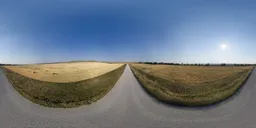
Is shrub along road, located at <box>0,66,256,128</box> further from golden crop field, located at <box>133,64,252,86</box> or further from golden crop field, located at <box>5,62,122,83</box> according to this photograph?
golden crop field, located at <box>133,64,252,86</box>

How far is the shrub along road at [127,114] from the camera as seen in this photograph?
7.08 m

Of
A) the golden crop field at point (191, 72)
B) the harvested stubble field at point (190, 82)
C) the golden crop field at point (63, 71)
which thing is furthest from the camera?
the golden crop field at point (191, 72)

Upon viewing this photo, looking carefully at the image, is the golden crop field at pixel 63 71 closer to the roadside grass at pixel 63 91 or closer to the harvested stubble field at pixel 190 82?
the roadside grass at pixel 63 91

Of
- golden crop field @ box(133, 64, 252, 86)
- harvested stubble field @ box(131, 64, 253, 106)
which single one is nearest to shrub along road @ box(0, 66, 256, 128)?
harvested stubble field @ box(131, 64, 253, 106)

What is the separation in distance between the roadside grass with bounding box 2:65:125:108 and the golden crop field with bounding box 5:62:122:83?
21 centimetres

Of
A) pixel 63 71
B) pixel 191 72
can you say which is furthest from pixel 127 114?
pixel 191 72

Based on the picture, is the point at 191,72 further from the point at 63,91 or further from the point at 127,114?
the point at 63,91

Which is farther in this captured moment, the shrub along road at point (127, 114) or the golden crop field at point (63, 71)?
the golden crop field at point (63, 71)

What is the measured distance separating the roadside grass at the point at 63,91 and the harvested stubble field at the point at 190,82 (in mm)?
1999

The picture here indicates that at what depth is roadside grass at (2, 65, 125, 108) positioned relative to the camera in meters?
8.41

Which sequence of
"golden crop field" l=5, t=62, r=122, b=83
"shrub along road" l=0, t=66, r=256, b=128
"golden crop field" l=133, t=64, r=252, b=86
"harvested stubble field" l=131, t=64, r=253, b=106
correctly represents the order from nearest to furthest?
"shrub along road" l=0, t=66, r=256, b=128, "harvested stubble field" l=131, t=64, r=253, b=106, "golden crop field" l=5, t=62, r=122, b=83, "golden crop field" l=133, t=64, r=252, b=86

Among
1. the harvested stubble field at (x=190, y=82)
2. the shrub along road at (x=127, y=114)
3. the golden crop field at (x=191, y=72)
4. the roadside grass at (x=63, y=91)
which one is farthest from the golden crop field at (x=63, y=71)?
the golden crop field at (x=191, y=72)

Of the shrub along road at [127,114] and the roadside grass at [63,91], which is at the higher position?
the roadside grass at [63,91]

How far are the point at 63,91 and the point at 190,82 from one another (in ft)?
17.7
